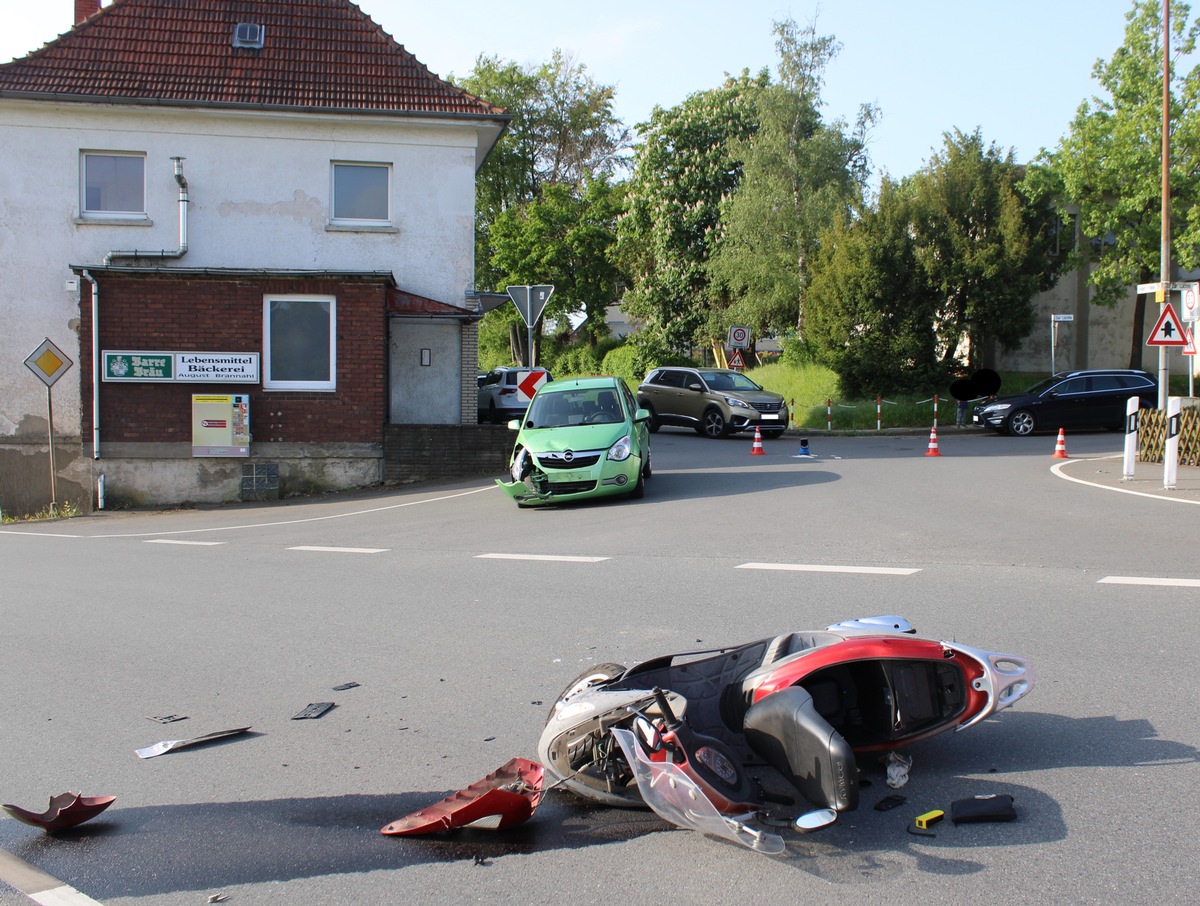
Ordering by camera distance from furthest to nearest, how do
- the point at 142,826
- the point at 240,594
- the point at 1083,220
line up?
the point at 1083,220, the point at 240,594, the point at 142,826

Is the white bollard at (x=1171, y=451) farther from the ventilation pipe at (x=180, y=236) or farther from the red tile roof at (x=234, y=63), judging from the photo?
the ventilation pipe at (x=180, y=236)

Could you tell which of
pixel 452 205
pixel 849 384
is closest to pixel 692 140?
pixel 849 384

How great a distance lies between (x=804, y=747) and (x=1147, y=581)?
572 cm

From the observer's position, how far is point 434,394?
22516 mm

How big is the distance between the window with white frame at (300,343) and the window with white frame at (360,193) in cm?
300

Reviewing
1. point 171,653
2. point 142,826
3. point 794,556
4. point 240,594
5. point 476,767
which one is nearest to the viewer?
point 142,826

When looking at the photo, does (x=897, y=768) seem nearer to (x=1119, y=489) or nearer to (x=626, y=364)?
(x=1119, y=489)

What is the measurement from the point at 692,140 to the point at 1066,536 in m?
35.0

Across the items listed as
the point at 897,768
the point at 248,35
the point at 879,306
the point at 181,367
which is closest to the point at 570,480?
the point at 181,367

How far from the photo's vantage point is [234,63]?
2269 cm

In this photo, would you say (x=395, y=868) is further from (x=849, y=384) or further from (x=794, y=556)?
(x=849, y=384)

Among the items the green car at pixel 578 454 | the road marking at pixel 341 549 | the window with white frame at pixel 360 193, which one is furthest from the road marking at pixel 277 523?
the window with white frame at pixel 360 193

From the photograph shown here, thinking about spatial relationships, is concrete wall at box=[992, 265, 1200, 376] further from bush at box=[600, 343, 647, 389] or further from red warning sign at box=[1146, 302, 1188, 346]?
red warning sign at box=[1146, 302, 1188, 346]

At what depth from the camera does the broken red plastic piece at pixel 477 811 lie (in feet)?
12.8
